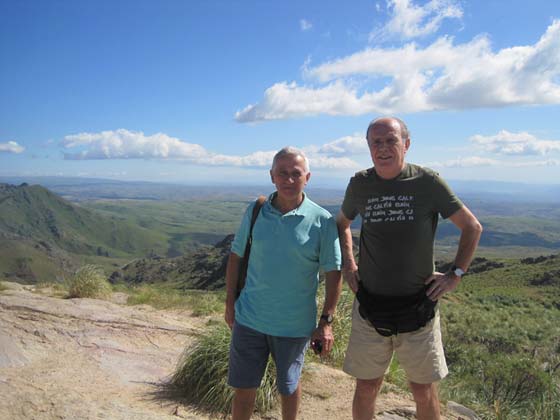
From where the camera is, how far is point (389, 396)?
207 inches

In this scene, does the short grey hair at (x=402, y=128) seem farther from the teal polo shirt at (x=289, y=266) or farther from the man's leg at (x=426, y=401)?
the man's leg at (x=426, y=401)

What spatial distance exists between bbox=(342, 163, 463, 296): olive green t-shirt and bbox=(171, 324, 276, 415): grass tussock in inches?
89.7

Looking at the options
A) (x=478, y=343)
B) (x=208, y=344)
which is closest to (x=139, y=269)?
(x=478, y=343)

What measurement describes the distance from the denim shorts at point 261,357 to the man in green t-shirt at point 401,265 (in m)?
0.47

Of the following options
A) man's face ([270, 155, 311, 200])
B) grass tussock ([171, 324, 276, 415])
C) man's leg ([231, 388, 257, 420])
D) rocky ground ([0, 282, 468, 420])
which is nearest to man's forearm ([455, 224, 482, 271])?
man's face ([270, 155, 311, 200])

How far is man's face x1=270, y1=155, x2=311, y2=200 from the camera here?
3395 mm

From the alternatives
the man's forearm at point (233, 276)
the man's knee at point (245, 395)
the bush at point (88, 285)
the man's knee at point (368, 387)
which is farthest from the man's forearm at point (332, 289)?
the bush at point (88, 285)

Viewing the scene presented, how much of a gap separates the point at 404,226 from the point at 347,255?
611 millimetres

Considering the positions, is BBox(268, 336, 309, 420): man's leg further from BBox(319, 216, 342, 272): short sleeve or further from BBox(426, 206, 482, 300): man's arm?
BBox(426, 206, 482, 300): man's arm

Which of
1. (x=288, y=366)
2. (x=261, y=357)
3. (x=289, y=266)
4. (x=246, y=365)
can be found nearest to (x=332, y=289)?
(x=289, y=266)

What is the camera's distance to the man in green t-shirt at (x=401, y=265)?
3.23m

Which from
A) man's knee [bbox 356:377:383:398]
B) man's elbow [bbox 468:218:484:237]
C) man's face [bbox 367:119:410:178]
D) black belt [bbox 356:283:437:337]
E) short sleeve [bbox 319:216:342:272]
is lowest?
man's knee [bbox 356:377:383:398]

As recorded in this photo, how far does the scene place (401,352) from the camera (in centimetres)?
337

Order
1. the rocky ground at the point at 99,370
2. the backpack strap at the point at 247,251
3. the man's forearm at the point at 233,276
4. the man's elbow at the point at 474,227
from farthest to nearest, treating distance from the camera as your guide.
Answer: the rocky ground at the point at 99,370 < the man's forearm at the point at 233,276 < the backpack strap at the point at 247,251 < the man's elbow at the point at 474,227
